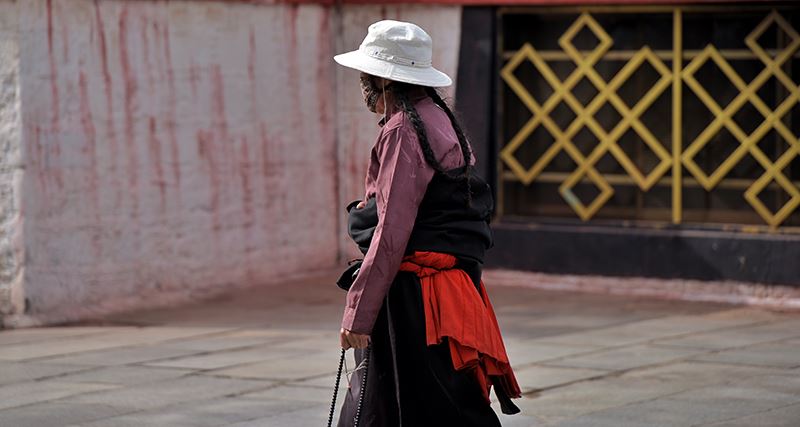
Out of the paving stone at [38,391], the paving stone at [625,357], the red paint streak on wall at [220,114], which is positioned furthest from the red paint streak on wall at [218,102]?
the paving stone at [625,357]

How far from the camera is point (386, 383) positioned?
5.11 meters

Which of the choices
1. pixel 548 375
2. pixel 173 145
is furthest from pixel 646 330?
pixel 173 145

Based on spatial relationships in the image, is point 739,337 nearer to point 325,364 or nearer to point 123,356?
point 325,364

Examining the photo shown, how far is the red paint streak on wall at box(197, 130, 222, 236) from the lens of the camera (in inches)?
425

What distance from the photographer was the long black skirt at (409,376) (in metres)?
5.04

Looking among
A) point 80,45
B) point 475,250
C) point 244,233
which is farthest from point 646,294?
point 475,250

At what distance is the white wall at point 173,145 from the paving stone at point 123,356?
1.14 meters

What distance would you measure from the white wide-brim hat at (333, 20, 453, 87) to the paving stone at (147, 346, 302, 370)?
11.3ft

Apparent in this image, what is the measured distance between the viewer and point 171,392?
24.5 ft

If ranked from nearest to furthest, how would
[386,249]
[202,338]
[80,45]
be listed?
[386,249], [202,338], [80,45]

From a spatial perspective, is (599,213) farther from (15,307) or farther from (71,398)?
(71,398)

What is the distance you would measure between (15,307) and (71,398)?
235 cm

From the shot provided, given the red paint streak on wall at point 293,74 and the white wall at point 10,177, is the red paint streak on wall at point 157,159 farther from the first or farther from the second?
the red paint streak on wall at point 293,74

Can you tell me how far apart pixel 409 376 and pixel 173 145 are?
583cm
